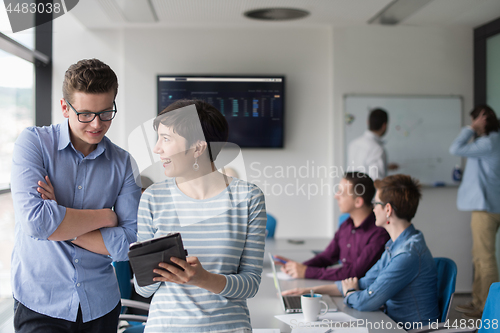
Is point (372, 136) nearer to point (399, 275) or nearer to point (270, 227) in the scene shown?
point (270, 227)

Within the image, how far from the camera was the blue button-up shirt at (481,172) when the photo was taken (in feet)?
12.1

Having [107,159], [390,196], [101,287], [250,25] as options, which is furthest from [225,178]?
[250,25]

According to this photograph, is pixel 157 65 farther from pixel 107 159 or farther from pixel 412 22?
pixel 107 159

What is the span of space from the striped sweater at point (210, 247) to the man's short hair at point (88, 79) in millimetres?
349

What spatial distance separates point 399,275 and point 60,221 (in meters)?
1.42

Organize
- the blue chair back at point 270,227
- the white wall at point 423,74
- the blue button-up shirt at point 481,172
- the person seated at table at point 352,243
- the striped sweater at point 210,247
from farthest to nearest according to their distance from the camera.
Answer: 1. the white wall at point 423,74
2. the blue button-up shirt at point 481,172
3. the blue chair back at point 270,227
4. the person seated at table at point 352,243
5. the striped sweater at point 210,247

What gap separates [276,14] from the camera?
402 cm

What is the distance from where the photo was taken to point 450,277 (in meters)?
1.95

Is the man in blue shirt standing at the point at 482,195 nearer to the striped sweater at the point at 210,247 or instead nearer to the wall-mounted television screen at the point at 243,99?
the wall-mounted television screen at the point at 243,99

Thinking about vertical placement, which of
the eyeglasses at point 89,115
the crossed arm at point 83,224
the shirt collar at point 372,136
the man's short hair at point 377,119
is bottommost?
the crossed arm at point 83,224

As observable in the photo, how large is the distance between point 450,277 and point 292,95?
2798 millimetres

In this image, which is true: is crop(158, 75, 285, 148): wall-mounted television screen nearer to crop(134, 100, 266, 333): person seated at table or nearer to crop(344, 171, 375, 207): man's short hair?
crop(344, 171, 375, 207): man's short hair

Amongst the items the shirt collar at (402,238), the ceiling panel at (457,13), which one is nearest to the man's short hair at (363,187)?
the shirt collar at (402,238)

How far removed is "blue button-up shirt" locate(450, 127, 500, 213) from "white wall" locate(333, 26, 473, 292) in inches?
24.1
